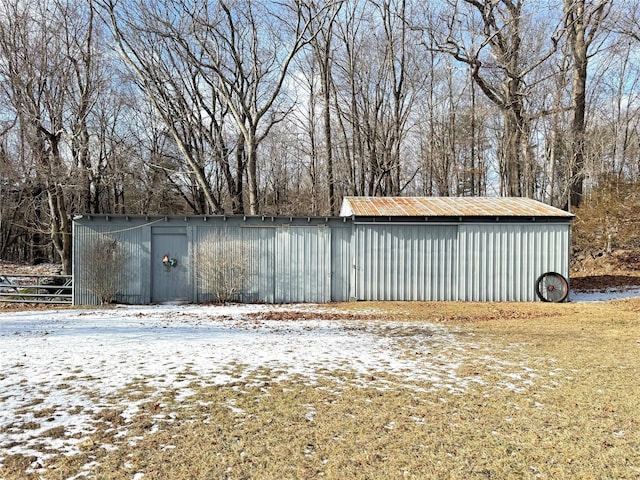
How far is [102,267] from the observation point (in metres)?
13.2

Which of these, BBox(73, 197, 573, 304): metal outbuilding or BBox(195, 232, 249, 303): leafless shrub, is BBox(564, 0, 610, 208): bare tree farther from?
BBox(195, 232, 249, 303): leafless shrub

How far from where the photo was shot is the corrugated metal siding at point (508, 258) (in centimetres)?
1352

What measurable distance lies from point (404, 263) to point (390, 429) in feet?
32.5

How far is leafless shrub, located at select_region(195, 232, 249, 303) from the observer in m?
13.5

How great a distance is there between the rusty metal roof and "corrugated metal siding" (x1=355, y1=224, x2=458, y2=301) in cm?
43

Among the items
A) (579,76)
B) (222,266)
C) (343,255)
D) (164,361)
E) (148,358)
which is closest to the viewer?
(164,361)

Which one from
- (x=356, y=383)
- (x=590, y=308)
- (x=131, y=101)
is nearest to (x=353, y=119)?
(x=131, y=101)

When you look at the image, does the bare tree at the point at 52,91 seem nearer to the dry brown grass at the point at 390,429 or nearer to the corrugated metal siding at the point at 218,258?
the corrugated metal siding at the point at 218,258

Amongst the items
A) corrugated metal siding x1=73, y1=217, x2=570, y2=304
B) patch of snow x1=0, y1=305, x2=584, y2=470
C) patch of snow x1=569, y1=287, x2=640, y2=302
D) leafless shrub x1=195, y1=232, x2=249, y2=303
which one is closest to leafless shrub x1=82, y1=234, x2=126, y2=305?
corrugated metal siding x1=73, y1=217, x2=570, y2=304

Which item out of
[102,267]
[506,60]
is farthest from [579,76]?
[102,267]

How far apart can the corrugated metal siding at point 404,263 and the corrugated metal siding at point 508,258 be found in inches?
18.1

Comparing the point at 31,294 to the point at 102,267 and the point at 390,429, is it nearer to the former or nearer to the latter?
the point at 102,267

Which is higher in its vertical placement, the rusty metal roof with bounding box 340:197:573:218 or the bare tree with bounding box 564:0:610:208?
the bare tree with bounding box 564:0:610:208

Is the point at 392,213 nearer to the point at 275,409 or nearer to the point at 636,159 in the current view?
the point at 275,409
